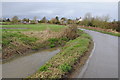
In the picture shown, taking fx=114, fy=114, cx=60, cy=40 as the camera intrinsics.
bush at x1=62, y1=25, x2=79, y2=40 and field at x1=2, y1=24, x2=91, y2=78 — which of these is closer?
field at x1=2, y1=24, x2=91, y2=78

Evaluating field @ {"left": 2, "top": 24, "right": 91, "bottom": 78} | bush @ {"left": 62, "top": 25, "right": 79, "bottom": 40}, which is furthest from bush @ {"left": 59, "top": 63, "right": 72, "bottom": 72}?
bush @ {"left": 62, "top": 25, "right": 79, "bottom": 40}

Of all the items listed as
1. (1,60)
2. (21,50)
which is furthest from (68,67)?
(21,50)

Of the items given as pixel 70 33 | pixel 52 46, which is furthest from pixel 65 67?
pixel 70 33

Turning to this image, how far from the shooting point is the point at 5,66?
335 inches

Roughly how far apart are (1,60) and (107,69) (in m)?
8.28

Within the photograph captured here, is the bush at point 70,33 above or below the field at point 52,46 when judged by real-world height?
above

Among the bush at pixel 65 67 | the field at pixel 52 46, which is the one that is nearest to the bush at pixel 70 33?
the field at pixel 52 46

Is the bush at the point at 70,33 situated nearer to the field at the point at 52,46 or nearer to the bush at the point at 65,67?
the field at the point at 52,46

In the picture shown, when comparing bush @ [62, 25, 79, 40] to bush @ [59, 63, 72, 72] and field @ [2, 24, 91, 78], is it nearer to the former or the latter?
field @ [2, 24, 91, 78]

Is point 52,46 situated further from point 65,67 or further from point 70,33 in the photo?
point 65,67

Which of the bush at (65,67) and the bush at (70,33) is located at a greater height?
the bush at (70,33)

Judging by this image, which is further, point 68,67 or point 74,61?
point 74,61

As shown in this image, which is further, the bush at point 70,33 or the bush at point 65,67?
the bush at point 70,33

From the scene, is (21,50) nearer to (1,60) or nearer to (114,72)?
(1,60)
